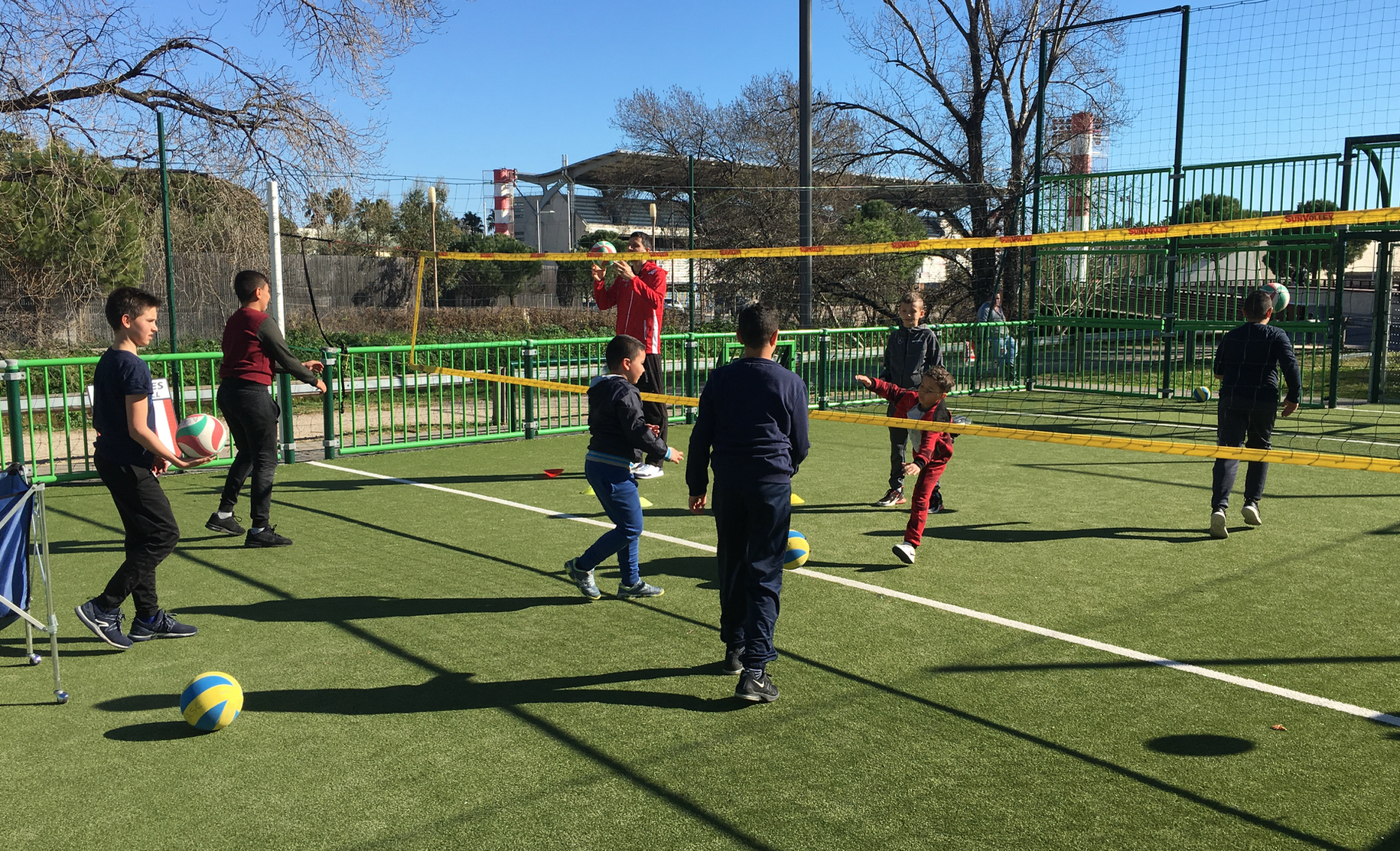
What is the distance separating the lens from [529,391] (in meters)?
13.3

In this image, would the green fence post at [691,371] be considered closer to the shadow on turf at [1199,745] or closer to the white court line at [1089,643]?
the white court line at [1089,643]

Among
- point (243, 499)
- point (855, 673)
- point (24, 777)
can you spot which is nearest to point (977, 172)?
point (243, 499)

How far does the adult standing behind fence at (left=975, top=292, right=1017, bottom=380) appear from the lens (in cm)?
1823

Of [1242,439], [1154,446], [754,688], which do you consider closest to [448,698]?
[754,688]

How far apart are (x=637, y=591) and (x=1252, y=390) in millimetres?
4950

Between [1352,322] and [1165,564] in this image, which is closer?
[1165,564]

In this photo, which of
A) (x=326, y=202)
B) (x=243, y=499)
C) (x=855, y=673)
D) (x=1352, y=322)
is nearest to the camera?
(x=855, y=673)

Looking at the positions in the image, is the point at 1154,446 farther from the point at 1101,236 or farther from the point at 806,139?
the point at 806,139

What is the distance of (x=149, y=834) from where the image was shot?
137 inches

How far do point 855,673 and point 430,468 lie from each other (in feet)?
23.2

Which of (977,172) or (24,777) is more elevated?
(977,172)

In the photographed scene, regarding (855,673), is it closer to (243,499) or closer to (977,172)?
(243,499)

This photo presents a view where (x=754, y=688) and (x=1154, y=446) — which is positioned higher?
(x=1154, y=446)

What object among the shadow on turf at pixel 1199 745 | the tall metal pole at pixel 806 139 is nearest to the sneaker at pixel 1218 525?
the shadow on turf at pixel 1199 745
